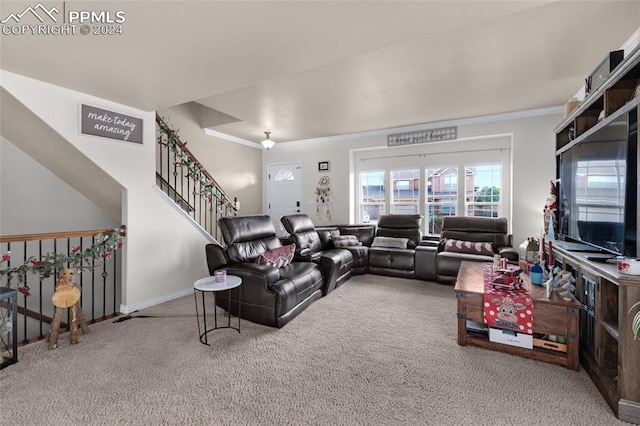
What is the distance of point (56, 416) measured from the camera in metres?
1.57

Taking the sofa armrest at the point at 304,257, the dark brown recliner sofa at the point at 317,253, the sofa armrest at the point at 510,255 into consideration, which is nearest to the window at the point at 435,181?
the sofa armrest at the point at 510,255

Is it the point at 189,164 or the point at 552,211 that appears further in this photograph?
the point at 189,164

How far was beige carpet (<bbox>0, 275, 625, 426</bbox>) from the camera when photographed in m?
1.56

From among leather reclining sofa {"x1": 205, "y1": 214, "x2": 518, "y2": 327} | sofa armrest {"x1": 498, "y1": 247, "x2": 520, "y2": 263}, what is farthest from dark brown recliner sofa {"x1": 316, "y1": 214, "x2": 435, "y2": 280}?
sofa armrest {"x1": 498, "y1": 247, "x2": 520, "y2": 263}

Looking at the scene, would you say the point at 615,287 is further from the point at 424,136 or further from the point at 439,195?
the point at 424,136

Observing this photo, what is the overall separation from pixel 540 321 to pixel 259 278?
7.76 ft

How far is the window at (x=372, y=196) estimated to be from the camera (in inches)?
233

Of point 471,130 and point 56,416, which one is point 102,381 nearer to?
point 56,416

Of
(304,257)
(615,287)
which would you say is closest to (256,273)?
(304,257)

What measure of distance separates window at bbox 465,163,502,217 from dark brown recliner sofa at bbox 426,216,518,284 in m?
0.57

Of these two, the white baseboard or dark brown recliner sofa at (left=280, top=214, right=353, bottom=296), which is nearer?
the white baseboard

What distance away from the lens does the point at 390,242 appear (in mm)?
4777

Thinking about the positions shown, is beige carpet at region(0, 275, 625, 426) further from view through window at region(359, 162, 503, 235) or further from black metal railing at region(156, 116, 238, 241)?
view through window at region(359, 162, 503, 235)

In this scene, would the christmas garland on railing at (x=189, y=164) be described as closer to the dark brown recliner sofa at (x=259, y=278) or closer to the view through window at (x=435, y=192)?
the dark brown recliner sofa at (x=259, y=278)
